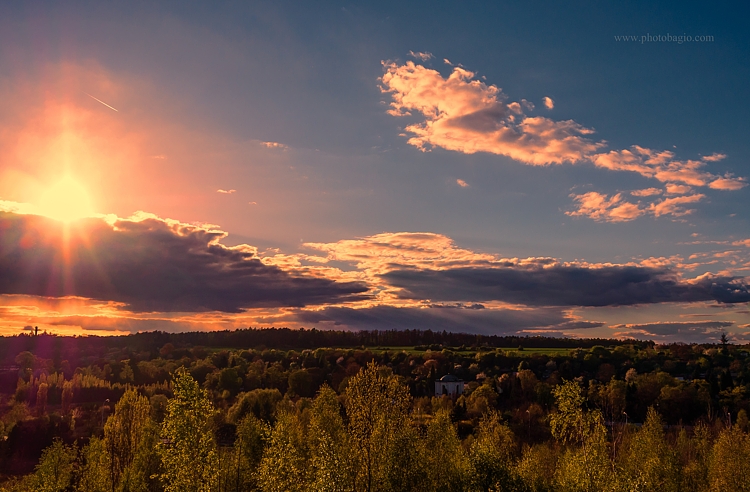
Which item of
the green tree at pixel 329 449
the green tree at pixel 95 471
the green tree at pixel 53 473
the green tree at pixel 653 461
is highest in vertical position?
the green tree at pixel 329 449

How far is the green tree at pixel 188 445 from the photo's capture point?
157 feet

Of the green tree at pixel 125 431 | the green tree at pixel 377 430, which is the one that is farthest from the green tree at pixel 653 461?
the green tree at pixel 125 431

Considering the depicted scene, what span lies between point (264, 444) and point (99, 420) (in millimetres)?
96570

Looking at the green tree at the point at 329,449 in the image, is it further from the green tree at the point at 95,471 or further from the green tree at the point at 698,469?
the green tree at the point at 698,469

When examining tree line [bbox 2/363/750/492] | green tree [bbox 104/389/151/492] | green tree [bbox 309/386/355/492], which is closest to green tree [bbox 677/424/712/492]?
tree line [bbox 2/363/750/492]

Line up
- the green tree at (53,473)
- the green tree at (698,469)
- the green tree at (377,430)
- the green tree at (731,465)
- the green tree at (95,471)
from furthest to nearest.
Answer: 1. the green tree at (95,471)
2. the green tree at (698,469)
3. the green tree at (53,473)
4. the green tree at (731,465)
5. the green tree at (377,430)

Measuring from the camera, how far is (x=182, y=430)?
4859 cm

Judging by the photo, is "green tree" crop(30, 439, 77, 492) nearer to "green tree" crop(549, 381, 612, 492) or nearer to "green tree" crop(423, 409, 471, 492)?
"green tree" crop(423, 409, 471, 492)

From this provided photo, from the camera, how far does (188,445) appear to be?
4819cm

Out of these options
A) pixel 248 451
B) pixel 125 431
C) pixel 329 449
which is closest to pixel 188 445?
pixel 329 449

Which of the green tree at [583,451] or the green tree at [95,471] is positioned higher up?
the green tree at [583,451]

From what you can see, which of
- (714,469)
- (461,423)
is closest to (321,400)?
(714,469)

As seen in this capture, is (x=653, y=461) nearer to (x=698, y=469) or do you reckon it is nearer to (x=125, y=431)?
(x=698, y=469)

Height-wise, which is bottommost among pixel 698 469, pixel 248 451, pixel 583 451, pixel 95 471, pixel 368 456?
pixel 95 471
